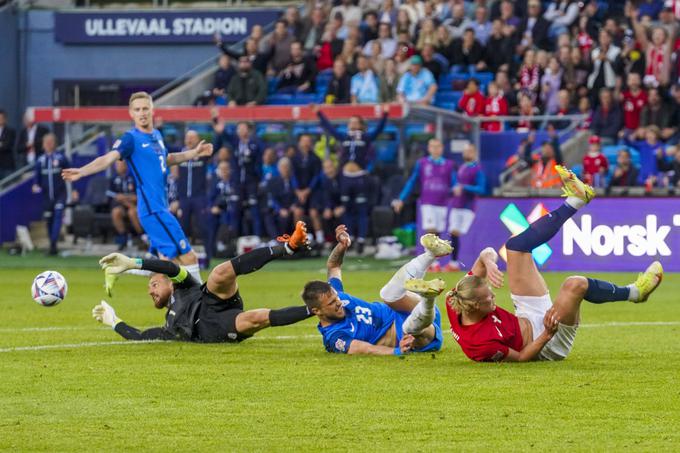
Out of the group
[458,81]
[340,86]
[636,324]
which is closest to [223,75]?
[340,86]

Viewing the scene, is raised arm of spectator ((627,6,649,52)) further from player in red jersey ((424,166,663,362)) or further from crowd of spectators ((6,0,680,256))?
player in red jersey ((424,166,663,362))

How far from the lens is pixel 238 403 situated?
9.53 m

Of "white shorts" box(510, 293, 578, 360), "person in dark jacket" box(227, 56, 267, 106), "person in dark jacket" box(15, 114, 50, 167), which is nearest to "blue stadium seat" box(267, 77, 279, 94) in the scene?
"person in dark jacket" box(227, 56, 267, 106)

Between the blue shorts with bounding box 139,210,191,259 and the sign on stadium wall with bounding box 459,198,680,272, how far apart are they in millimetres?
8101

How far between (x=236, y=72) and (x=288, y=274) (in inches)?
342

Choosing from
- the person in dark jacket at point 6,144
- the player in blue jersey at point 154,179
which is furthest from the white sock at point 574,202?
the person in dark jacket at point 6,144

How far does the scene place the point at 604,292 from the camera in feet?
36.2

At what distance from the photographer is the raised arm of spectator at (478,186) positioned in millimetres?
24266

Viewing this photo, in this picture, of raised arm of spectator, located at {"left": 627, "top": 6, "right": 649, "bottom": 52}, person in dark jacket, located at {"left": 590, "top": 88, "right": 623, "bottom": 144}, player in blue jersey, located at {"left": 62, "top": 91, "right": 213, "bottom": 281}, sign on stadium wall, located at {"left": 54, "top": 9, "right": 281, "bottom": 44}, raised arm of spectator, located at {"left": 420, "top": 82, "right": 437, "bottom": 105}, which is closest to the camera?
player in blue jersey, located at {"left": 62, "top": 91, "right": 213, "bottom": 281}

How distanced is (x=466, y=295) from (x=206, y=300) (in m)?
3.10

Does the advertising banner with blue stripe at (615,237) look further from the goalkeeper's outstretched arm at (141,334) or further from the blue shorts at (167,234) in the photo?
the goalkeeper's outstretched arm at (141,334)

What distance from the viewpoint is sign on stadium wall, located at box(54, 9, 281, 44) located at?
34.6m

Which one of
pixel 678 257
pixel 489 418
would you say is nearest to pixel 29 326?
pixel 489 418

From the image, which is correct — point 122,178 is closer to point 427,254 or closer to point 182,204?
point 182,204
